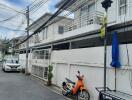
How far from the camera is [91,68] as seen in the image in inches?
424

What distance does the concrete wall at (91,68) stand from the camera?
840cm

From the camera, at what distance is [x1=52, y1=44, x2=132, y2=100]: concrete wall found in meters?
8.40

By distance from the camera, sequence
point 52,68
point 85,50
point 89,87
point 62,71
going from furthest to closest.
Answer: point 52,68 < point 62,71 < point 85,50 < point 89,87

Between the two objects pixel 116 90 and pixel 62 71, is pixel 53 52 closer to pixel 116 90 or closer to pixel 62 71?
pixel 62 71

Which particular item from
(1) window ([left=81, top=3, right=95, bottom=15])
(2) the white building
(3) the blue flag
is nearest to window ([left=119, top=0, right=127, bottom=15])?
(2) the white building

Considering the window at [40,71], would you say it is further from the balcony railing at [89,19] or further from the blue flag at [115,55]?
the blue flag at [115,55]

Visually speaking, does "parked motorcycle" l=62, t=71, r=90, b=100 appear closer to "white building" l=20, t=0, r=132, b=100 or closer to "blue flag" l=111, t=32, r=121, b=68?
"white building" l=20, t=0, r=132, b=100

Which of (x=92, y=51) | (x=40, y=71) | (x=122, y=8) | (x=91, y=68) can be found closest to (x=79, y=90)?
(x=91, y=68)

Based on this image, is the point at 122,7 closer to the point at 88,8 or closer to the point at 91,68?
the point at 88,8

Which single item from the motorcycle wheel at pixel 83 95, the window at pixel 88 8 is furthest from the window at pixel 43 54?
the motorcycle wheel at pixel 83 95

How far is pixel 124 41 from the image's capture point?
9195mm

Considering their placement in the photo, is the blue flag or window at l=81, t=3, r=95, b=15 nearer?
the blue flag

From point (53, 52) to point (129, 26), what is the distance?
9.48m

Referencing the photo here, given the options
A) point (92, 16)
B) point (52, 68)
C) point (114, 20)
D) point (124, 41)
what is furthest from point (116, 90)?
point (52, 68)
